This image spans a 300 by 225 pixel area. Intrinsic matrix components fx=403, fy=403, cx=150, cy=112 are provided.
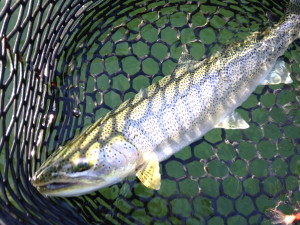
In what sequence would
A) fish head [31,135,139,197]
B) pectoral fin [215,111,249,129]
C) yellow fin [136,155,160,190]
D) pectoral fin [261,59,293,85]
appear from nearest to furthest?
fish head [31,135,139,197] → yellow fin [136,155,160,190] → pectoral fin [215,111,249,129] → pectoral fin [261,59,293,85]

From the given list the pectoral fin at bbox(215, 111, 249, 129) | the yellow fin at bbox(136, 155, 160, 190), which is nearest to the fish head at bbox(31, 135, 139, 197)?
the yellow fin at bbox(136, 155, 160, 190)

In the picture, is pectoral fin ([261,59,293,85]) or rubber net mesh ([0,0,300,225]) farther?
pectoral fin ([261,59,293,85])

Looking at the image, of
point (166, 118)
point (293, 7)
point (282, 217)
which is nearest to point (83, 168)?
point (166, 118)

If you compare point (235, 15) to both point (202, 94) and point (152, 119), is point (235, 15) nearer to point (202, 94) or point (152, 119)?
point (202, 94)

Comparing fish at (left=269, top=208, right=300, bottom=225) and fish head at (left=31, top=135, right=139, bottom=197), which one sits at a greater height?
fish head at (left=31, top=135, right=139, bottom=197)

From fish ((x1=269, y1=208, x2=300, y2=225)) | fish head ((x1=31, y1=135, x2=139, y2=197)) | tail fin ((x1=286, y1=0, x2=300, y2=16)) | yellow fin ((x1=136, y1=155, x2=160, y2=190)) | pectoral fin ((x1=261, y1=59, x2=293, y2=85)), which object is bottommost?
fish ((x1=269, y1=208, x2=300, y2=225))

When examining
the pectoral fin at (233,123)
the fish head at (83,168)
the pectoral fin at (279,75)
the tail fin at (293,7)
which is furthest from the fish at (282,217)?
the tail fin at (293,7)

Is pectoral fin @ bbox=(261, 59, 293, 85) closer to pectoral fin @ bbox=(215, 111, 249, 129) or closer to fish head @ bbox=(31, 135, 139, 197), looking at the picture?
pectoral fin @ bbox=(215, 111, 249, 129)
